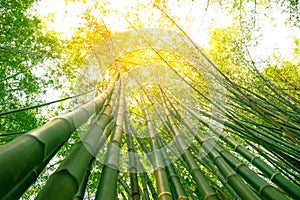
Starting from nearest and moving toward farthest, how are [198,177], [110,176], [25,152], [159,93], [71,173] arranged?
[25,152] → [71,173] → [110,176] → [198,177] → [159,93]

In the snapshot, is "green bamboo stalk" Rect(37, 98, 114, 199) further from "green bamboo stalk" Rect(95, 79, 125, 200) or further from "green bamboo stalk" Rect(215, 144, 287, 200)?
"green bamboo stalk" Rect(215, 144, 287, 200)

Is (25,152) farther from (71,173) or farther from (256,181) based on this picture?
(256,181)

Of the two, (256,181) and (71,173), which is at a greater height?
(256,181)

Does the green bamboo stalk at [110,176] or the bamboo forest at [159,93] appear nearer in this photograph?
the green bamboo stalk at [110,176]

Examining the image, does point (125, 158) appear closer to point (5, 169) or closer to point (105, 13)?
point (105, 13)

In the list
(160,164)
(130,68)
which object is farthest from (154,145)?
(130,68)

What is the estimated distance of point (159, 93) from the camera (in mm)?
3842

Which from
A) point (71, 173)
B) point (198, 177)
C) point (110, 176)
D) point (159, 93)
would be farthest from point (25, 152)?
point (159, 93)

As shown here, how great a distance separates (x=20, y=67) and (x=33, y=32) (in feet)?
2.15

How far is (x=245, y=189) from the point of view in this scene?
1.20 meters

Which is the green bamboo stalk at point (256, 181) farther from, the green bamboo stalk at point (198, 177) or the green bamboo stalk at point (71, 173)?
the green bamboo stalk at point (71, 173)

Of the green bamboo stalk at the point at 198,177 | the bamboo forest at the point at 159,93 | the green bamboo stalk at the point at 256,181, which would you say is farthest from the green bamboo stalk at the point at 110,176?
the green bamboo stalk at the point at 256,181

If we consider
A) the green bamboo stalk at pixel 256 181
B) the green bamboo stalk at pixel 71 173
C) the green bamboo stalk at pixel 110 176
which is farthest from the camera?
the green bamboo stalk at pixel 256 181

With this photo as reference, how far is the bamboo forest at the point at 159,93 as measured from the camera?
1.45 meters
